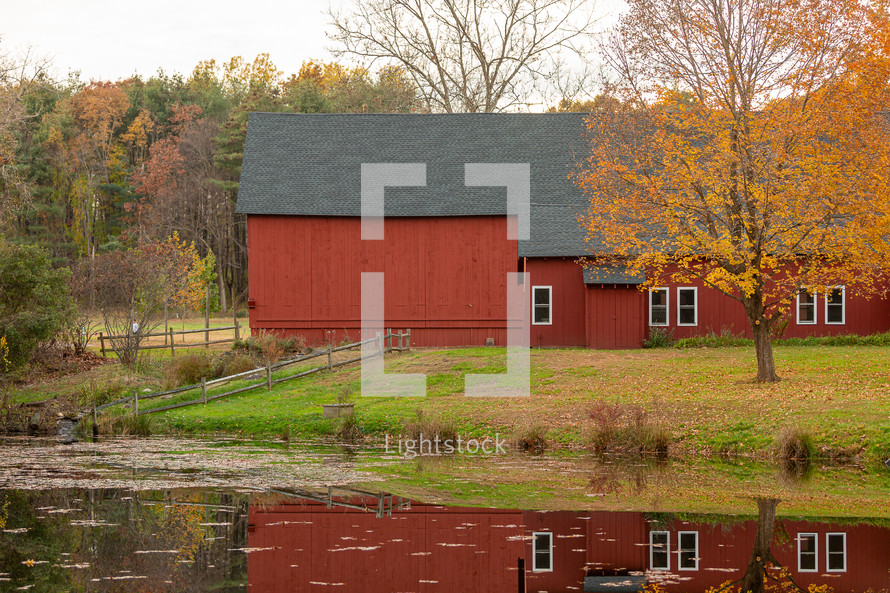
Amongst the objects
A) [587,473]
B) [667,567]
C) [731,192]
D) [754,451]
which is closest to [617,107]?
[731,192]

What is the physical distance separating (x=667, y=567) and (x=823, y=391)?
11.8m

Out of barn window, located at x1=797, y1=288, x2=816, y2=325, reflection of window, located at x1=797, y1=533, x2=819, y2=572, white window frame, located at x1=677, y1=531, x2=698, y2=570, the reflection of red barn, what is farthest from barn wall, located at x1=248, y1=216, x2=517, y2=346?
reflection of window, located at x1=797, y1=533, x2=819, y2=572

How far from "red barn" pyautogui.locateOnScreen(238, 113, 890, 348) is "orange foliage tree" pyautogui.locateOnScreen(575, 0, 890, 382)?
7.98 metres

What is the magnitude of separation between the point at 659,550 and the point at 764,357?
496 inches

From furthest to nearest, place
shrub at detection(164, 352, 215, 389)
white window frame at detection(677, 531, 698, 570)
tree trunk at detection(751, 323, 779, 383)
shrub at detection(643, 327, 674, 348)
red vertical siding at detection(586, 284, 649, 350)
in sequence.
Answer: shrub at detection(643, 327, 674, 348), red vertical siding at detection(586, 284, 649, 350), shrub at detection(164, 352, 215, 389), tree trunk at detection(751, 323, 779, 383), white window frame at detection(677, 531, 698, 570)

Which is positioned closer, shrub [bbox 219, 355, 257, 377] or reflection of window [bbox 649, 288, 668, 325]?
shrub [bbox 219, 355, 257, 377]

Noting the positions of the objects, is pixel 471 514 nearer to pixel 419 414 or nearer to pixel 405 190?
pixel 419 414

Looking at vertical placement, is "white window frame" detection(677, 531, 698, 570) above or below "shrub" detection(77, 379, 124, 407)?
below

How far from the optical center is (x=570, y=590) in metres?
8.40

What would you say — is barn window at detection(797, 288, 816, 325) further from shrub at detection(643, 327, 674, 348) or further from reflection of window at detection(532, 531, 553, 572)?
reflection of window at detection(532, 531, 553, 572)

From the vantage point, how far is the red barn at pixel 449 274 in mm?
29812

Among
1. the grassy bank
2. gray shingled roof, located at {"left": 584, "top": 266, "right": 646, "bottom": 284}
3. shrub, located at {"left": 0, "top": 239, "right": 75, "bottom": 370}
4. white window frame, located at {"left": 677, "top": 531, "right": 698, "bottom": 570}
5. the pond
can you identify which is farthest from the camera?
gray shingled roof, located at {"left": 584, "top": 266, "right": 646, "bottom": 284}

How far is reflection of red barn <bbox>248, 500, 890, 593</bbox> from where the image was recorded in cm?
860

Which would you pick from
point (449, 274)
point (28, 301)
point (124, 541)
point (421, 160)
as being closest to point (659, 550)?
point (124, 541)
